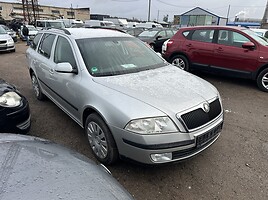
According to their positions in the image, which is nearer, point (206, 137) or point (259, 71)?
point (206, 137)

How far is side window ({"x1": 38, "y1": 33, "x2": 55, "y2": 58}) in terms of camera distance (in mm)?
3960

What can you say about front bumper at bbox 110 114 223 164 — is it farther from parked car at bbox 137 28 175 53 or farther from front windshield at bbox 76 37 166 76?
parked car at bbox 137 28 175 53

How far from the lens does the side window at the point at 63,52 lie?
320 cm

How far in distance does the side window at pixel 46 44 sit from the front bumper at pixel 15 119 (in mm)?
1253

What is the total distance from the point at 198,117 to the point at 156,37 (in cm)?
871

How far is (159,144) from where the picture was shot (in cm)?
213

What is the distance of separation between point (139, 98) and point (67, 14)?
239 ft

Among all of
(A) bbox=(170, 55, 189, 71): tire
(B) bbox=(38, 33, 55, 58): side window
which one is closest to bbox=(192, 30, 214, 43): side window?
(A) bbox=(170, 55, 189, 71): tire

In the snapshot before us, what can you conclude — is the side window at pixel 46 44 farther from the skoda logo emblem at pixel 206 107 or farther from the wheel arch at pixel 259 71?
the wheel arch at pixel 259 71

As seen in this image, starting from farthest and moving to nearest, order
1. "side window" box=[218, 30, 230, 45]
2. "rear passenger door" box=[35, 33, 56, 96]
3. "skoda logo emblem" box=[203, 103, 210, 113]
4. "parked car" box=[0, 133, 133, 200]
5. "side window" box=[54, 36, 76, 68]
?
"side window" box=[218, 30, 230, 45] < "rear passenger door" box=[35, 33, 56, 96] < "side window" box=[54, 36, 76, 68] < "skoda logo emblem" box=[203, 103, 210, 113] < "parked car" box=[0, 133, 133, 200]

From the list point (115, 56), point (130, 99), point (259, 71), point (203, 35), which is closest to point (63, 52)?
point (115, 56)

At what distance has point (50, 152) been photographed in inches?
63.6

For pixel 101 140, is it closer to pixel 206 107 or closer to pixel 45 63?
pixel 206 107

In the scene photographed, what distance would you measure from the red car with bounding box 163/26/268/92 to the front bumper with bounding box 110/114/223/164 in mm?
4004
